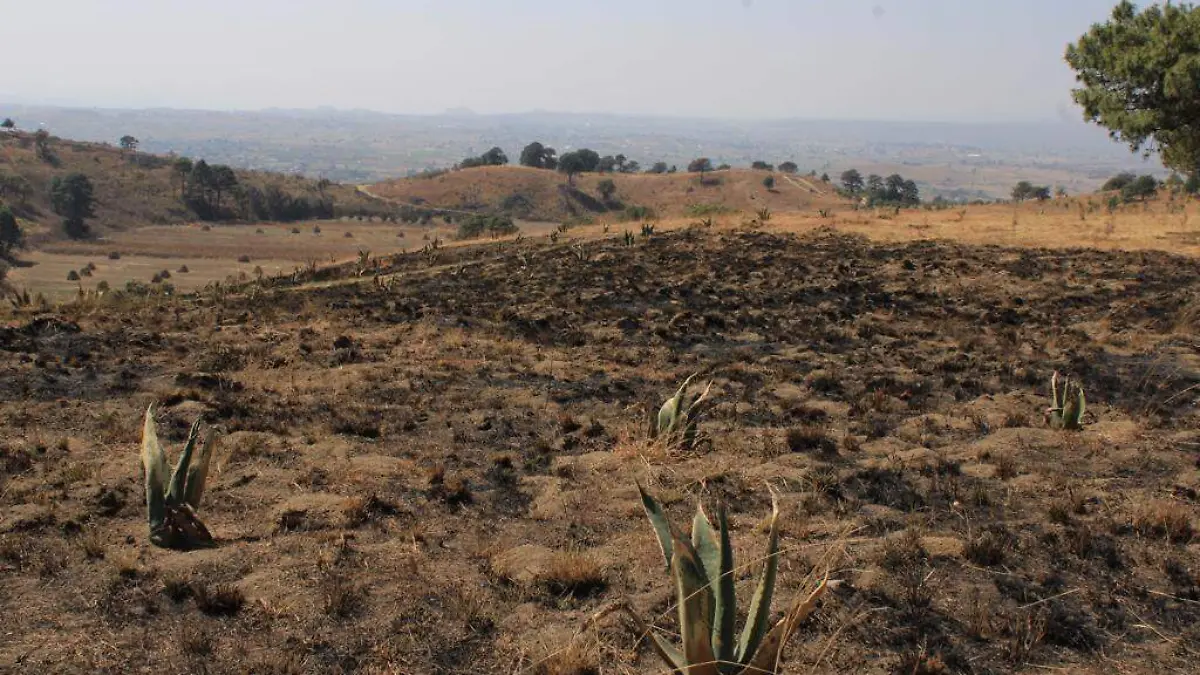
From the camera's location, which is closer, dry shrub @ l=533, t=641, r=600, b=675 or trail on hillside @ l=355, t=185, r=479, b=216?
dry shrub @ l=533, t=641, r=600, b=675

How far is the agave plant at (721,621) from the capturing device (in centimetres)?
282

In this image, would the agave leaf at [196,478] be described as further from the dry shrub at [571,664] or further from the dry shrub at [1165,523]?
the dry shrub at [1165,523]

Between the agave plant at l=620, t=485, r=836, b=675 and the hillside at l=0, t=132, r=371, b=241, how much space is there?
76.0 metres

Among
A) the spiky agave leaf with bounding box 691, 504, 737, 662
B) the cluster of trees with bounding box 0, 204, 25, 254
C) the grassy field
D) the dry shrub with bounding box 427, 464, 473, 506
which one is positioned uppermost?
the spiky agave leaf with bounding box 691, 504, 737, 662

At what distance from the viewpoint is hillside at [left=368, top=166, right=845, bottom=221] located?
92375 millimetres

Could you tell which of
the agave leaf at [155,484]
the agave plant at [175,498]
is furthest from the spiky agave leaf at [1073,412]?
the agave leaf at [155,484]

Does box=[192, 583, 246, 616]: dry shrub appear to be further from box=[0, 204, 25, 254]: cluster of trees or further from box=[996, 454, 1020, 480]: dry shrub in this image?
box=[0, 204, 25, 254]: cluster of trees

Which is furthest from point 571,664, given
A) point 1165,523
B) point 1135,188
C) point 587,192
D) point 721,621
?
point 587,192

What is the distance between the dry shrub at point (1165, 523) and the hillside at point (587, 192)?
83741mm

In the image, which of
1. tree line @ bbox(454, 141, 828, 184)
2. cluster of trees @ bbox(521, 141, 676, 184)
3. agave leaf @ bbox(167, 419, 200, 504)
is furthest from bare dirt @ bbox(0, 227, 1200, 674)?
cluster of trees @ bbox(521, 141, 676, 184)

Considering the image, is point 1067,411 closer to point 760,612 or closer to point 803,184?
point 760,612

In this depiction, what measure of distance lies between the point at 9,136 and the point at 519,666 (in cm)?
12724

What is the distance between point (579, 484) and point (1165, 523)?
3.99m

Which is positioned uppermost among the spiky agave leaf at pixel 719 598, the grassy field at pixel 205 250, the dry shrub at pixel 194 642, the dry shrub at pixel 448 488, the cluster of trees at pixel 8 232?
the spiky agave leaf at pixel 719 598
